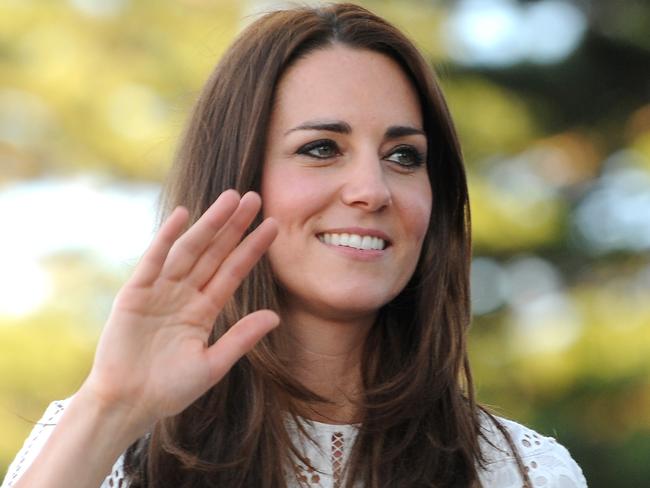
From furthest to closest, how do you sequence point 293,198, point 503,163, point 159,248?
1. point 503,163
2. point 293,198
3. point 159,248

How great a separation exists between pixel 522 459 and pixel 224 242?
1021 mm

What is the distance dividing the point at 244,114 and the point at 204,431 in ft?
2.19

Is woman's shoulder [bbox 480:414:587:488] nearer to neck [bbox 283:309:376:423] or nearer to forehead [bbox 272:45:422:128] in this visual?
neck [bbox 283:309:376:423]

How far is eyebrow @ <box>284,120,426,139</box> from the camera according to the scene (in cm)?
280

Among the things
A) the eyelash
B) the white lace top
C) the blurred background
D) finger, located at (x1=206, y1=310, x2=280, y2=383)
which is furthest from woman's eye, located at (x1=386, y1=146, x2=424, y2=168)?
the blurred background

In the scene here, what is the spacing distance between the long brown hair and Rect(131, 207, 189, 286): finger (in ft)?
1.95

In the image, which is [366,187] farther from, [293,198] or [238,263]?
[238,263]

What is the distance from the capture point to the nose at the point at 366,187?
274 centimetres

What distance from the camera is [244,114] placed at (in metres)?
2.91

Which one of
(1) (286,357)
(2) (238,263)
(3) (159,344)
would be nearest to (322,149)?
(1) (286,357)

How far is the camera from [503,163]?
6613 millimetres

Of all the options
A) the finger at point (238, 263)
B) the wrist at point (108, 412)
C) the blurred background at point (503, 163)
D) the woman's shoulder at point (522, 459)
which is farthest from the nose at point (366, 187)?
the blurred background at point (503, 163)

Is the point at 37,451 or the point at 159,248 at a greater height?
the point at 159,248

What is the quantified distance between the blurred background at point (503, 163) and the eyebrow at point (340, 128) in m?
3.33
